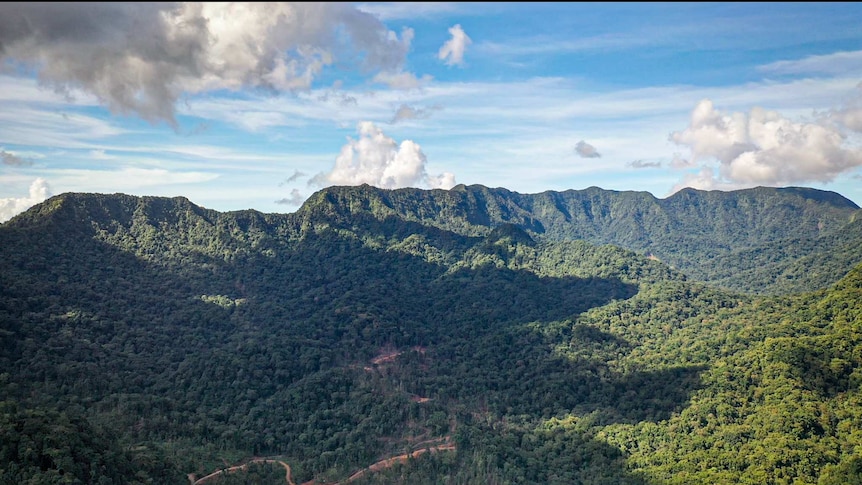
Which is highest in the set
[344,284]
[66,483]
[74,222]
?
[74,222]

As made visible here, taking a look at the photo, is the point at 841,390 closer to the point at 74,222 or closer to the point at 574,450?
the point at 574,450

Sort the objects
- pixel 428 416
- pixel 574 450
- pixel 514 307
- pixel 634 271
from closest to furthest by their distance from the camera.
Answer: pixel 574 450
pixel 428 416
pixel 514 307
pixel 634 271

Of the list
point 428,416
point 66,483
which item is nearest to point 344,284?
point 428,416

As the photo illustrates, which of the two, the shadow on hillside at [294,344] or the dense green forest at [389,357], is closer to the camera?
the dense green forest at [389,357]

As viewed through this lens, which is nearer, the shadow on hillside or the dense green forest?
the dense green forest
